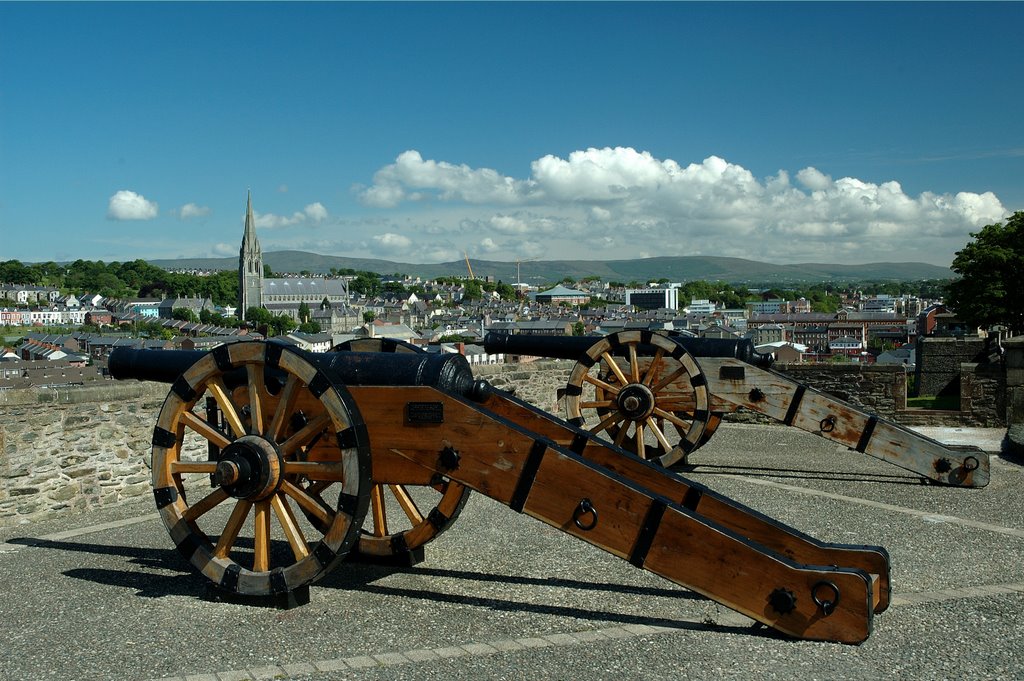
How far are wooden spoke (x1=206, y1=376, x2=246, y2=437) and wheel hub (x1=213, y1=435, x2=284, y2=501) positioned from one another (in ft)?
0.50

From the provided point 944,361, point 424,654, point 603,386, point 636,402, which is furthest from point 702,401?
point 944,361

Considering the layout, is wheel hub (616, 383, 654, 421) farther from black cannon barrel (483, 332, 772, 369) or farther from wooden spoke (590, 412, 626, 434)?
black cannon barrel (483, 332, 772, 369)

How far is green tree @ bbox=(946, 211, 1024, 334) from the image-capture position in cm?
3509

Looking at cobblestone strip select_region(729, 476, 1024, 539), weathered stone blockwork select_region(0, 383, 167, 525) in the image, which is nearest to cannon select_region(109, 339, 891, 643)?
cobblestone strip select_region(729, 476, 1024, 539)

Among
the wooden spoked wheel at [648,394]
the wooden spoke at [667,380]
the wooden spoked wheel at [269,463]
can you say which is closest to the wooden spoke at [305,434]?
the wooden spoked wheel at [269,463]

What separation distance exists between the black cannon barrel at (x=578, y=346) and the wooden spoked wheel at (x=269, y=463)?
484 cm

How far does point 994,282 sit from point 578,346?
30405 millimetres

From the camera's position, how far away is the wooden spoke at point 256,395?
16.7ft

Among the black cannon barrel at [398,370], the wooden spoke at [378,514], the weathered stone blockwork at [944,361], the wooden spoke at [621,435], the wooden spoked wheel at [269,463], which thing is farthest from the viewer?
the weathered stone blockwork at [944,361]

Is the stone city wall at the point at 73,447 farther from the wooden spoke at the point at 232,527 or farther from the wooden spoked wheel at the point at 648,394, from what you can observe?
the wooden spoked wheel at the point at 648,394

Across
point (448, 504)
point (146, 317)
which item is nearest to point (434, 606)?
point (448, 504)

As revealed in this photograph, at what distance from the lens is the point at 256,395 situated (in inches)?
201

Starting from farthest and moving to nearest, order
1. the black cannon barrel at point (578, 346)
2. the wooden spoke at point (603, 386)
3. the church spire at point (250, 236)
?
the church spire at point (250, 236) < the black cannon barrel at point (578, 346) < the wooden spoke at point (603, 386)

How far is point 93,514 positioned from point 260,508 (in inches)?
134
